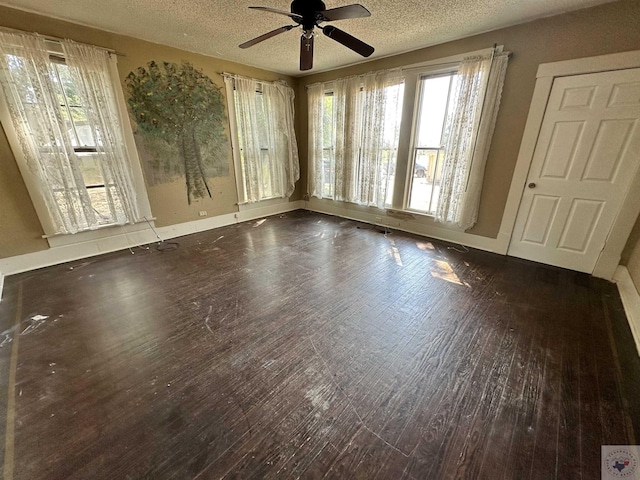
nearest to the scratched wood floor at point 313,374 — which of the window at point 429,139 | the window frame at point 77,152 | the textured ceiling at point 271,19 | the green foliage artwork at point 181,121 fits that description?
the window frame at point 77,152

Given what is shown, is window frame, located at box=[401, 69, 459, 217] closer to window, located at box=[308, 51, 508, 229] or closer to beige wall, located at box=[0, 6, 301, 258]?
window, located at box=[308, 51, 508, 229]

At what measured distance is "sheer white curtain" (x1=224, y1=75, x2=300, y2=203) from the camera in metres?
4.34

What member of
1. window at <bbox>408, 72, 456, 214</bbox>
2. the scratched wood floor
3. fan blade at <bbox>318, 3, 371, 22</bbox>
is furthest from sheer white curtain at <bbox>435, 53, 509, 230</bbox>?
fan blade at <bbox>318, 3, 371, 22</bbox>

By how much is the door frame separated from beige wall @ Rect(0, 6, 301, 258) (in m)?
4.15

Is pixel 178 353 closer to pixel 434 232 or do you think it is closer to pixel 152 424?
pixel 152 424

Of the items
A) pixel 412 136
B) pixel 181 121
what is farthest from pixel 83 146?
pixel 412 136

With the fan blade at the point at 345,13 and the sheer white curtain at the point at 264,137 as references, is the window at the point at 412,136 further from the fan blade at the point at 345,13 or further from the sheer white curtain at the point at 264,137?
the fan blade at the point at 345,13

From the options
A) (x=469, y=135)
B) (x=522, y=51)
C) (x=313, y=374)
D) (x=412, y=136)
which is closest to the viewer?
(x=313, y=374)

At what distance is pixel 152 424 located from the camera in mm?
1350

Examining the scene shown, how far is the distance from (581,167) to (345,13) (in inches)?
114

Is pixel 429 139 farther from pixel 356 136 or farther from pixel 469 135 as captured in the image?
pixel 356 136

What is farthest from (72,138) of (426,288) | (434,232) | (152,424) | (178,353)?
(434,232)

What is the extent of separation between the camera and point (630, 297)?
2.28 m

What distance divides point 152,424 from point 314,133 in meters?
4.83
